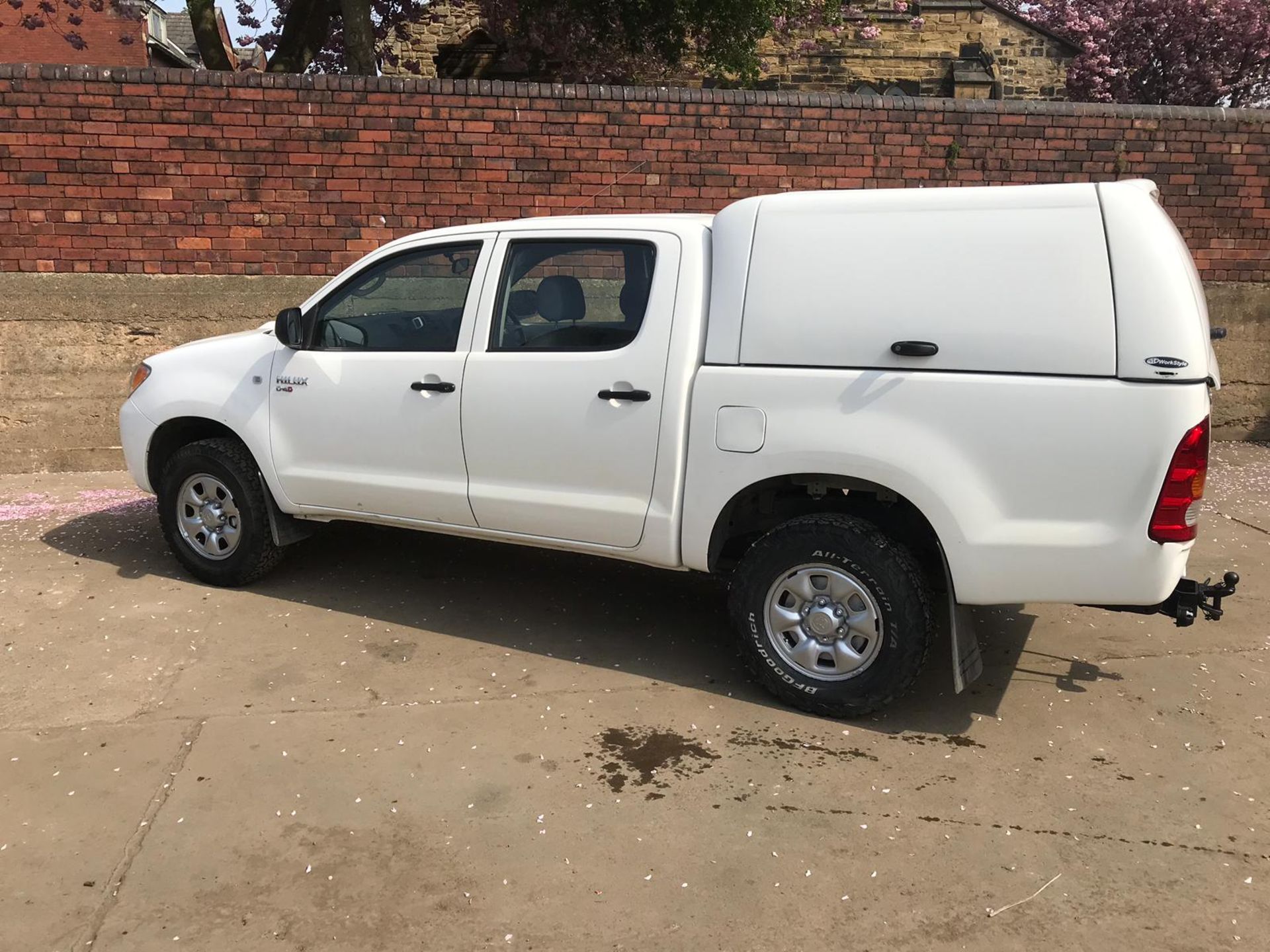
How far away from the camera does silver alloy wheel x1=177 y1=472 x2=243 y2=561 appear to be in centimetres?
538

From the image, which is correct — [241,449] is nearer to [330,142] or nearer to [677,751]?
[677,751]

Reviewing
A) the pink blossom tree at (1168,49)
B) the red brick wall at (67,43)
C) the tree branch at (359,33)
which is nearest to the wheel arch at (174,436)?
the tree branch at (359,33)

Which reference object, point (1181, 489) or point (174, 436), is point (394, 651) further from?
point (1181, 489)

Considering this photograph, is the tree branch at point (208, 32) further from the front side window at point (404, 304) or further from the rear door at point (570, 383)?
the rear door at point (570, 383)

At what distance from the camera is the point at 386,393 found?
4809 millimetres

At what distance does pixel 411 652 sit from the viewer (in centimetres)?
471

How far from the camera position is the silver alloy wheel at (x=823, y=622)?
3.93 metres

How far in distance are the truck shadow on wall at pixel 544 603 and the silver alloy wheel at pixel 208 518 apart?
269 millimetres

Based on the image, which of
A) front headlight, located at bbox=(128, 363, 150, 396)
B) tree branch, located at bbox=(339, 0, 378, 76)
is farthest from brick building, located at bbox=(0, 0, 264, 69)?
front headlight, located at bbox=(128, 363, 150, 396)

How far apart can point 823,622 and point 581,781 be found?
3.63ft

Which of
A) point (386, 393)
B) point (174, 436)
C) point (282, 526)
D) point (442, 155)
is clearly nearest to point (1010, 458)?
point (386, 393)

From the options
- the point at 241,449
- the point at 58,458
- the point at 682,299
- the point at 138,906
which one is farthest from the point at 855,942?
the point at 58,458

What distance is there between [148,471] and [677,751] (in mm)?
3451

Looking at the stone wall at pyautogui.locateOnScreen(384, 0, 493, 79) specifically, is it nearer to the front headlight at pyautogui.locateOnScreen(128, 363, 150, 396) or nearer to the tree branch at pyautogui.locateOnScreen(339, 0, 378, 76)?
the tree branch at pyautogui.locateOnScreen(339, 0, 378, 76)
